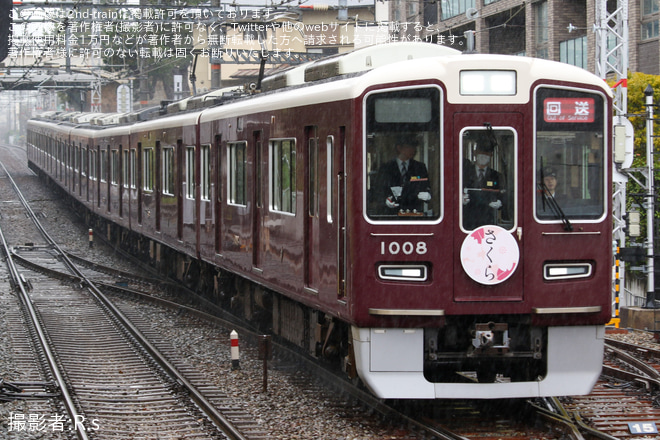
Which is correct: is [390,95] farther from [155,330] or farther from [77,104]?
[77,104]

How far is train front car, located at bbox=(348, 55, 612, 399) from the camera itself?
7.18m

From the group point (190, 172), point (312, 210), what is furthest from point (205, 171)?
point (312, 210)

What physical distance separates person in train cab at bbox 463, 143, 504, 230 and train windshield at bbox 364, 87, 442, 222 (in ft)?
0.71

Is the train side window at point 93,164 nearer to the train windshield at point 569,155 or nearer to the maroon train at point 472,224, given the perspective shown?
the maroon train at point 472,224

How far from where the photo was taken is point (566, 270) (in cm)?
735

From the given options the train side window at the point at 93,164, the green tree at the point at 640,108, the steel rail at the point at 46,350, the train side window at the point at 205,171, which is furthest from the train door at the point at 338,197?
the train side window at the point at 93,164

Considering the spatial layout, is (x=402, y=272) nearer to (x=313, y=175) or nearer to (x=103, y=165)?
(x=313, y=175)

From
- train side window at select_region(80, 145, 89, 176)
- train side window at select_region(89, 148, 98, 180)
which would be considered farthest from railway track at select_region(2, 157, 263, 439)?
train side window at select_region(80, 145, 89, 176)

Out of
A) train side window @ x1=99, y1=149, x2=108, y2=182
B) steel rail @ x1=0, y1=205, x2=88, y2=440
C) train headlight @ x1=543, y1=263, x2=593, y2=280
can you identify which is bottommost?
steel rail @ x1=0, y1=205, x2=88, y2=440

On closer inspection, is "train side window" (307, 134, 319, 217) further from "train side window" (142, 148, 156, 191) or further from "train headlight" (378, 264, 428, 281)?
"train side window" (142, 148, 156, 191)

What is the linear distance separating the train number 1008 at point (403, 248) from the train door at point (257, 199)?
10.2ft

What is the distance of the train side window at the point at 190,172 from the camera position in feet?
44.5

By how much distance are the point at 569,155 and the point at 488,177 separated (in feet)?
2.03

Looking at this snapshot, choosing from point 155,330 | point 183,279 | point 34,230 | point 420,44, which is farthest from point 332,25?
point 420,44
